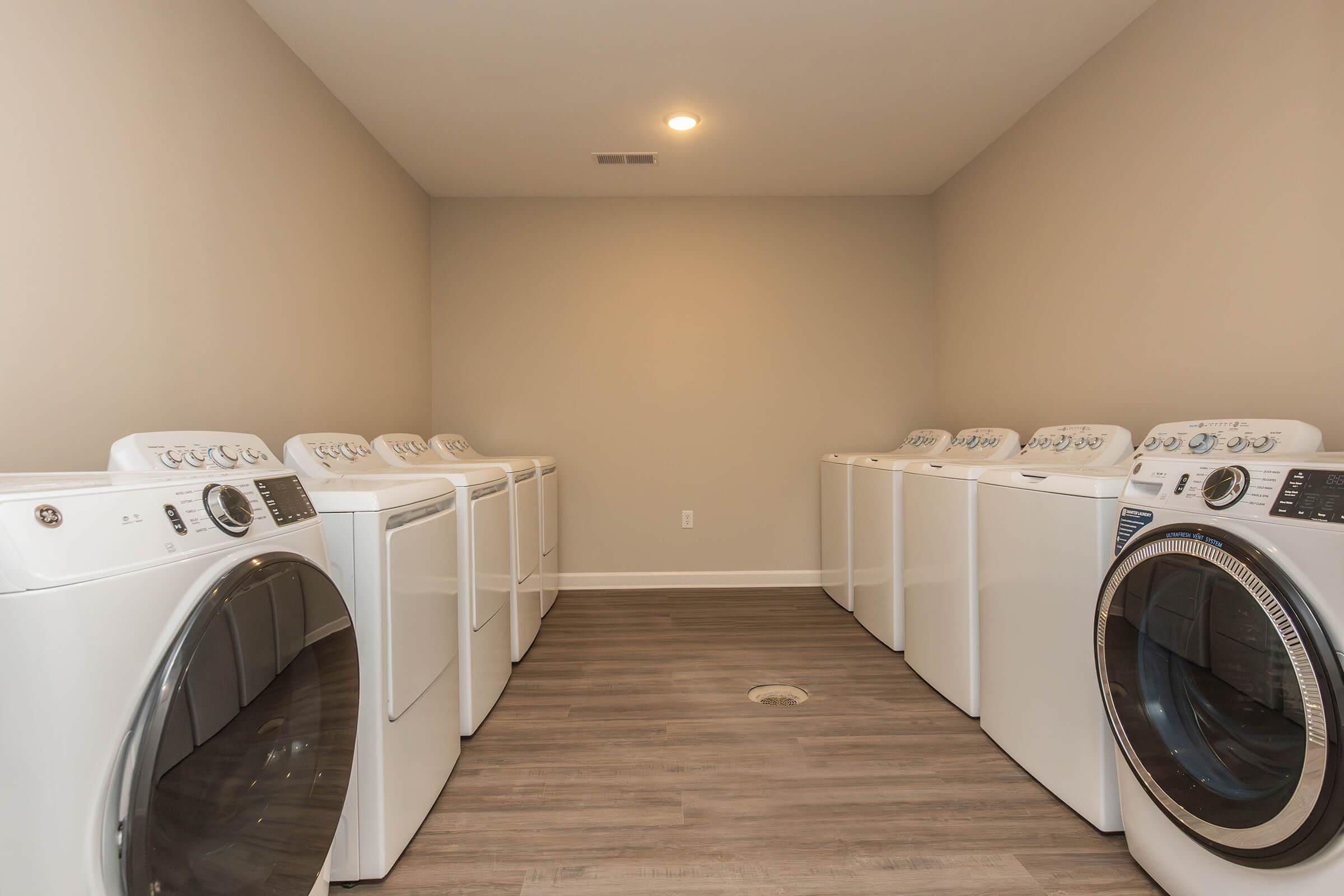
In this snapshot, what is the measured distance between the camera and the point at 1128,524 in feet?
→ 4.50

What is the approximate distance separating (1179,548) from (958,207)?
2.95 metres

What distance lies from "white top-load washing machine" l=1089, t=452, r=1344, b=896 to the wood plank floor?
28 centimetres

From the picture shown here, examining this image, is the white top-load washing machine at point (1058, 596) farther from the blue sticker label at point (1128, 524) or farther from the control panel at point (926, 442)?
the control panel at point (926, 442)

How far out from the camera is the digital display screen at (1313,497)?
38.3 inches

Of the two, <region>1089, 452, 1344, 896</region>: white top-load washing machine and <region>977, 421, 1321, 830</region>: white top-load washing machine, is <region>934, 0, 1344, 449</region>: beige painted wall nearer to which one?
<region>977, 421, 1321, 830</region>: white top-load washing machine

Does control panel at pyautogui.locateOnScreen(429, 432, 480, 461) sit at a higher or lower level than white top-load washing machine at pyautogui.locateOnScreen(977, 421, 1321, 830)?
higher

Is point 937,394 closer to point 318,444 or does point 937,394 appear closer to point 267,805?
point 318,444

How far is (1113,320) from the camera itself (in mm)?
2418

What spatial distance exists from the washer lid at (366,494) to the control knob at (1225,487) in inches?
57.8

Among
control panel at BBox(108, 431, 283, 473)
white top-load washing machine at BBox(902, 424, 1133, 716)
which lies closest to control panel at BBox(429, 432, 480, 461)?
control panel at BBox(108, 431, 283, 473)

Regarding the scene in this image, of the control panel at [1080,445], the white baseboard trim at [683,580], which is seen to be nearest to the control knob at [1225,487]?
the control panel at [1080,445]

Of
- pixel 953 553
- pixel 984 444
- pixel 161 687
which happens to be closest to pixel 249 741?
pixel 161 687

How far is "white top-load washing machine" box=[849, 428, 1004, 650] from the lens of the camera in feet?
9.11

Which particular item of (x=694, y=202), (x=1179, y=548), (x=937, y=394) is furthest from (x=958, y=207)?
(x=1179, y=548)
